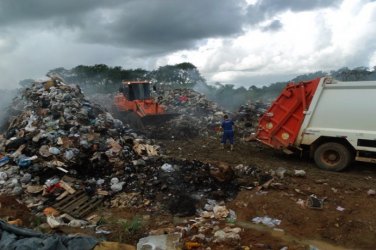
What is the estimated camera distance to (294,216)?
258 inches

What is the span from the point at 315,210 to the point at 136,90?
426 inches

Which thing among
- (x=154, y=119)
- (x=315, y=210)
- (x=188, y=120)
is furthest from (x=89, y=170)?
(x=188, y=120)

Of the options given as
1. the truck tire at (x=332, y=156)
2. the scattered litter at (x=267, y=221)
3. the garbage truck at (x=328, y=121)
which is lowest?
the scattered litter at (x=267, y=221)

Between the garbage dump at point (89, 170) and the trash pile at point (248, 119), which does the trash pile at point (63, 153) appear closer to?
the garbage dump at point (89, 170)

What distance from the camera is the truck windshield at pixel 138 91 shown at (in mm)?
16344

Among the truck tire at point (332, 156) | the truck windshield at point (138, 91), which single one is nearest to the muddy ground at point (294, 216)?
the truck tire at point (332, 156)

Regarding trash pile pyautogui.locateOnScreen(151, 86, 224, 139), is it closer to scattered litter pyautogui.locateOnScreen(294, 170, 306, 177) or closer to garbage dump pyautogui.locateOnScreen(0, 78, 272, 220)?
garbage dump pyautogui.locateOnScreen(0, 78, 272, 220)

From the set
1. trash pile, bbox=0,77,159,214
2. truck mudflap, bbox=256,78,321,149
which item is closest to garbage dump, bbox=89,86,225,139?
trash pile, bbox=0,77,159,214

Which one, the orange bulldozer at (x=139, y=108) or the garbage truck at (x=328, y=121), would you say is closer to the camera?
the garbage truck at (x=328, y=121)

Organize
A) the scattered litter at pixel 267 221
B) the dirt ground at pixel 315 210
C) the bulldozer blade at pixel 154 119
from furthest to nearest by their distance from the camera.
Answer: the bulldozer blade at pixel 154 119 < the scattered litter at pixel 267 221 < the dirt ground at pixel 315 210

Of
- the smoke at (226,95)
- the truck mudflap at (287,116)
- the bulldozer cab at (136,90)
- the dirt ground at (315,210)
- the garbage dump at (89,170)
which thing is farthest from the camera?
the smoke at (226,95)

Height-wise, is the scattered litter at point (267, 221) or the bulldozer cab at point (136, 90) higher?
the bulldozer cab at point (136, 90)

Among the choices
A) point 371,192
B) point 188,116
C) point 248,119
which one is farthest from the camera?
point 188,116

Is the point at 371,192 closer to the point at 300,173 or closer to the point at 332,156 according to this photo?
the point at 300,173
